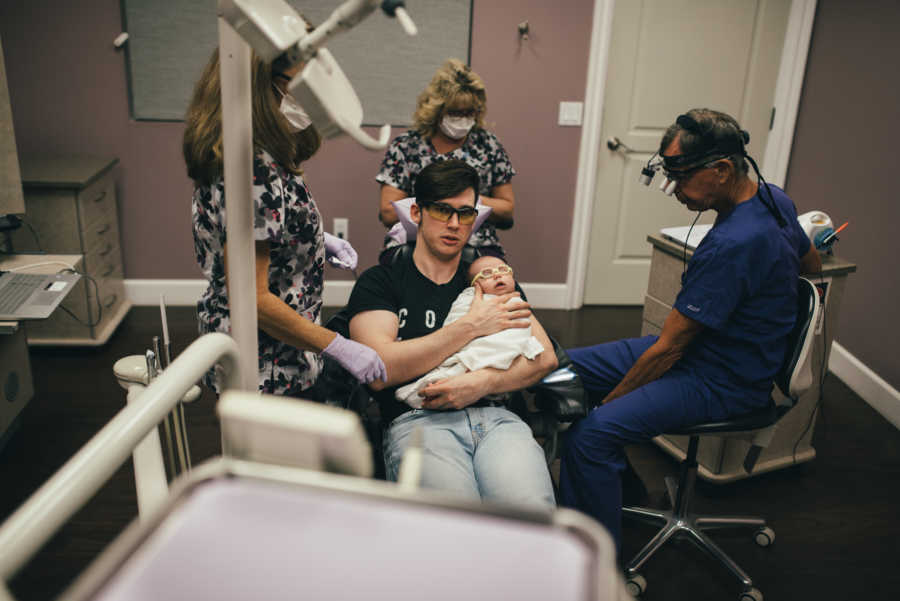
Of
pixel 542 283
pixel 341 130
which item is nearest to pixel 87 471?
pixel 341 130

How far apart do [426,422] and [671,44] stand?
2.85 metres

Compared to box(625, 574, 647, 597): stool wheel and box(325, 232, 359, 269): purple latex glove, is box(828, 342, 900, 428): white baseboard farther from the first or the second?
box(325, 232, 359, 269): purple latex glove

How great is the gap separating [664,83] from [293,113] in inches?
114

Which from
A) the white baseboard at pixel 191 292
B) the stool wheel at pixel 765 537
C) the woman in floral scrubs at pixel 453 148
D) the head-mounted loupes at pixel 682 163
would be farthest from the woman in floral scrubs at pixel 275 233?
the white baseboard at pixel 191 292

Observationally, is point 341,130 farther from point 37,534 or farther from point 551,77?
point 551,77

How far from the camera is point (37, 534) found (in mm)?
493

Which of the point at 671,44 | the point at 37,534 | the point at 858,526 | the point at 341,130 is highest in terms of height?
the point at 671,44

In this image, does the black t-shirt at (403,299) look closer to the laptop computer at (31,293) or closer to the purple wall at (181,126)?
the laptop computer at (31,293)

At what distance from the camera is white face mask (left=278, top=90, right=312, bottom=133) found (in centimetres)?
125

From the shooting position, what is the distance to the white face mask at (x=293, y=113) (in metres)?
1.25

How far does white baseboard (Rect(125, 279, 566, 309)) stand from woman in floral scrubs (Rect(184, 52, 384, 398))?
7.35ft

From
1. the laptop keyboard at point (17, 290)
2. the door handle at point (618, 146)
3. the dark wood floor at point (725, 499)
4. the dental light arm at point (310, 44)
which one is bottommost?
the dark wood floor at point (725, 499)

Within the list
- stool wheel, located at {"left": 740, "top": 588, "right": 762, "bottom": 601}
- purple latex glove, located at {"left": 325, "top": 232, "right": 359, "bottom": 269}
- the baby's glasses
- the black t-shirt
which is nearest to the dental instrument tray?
the black t-shirt

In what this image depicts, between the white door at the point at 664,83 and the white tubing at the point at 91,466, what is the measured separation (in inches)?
132
